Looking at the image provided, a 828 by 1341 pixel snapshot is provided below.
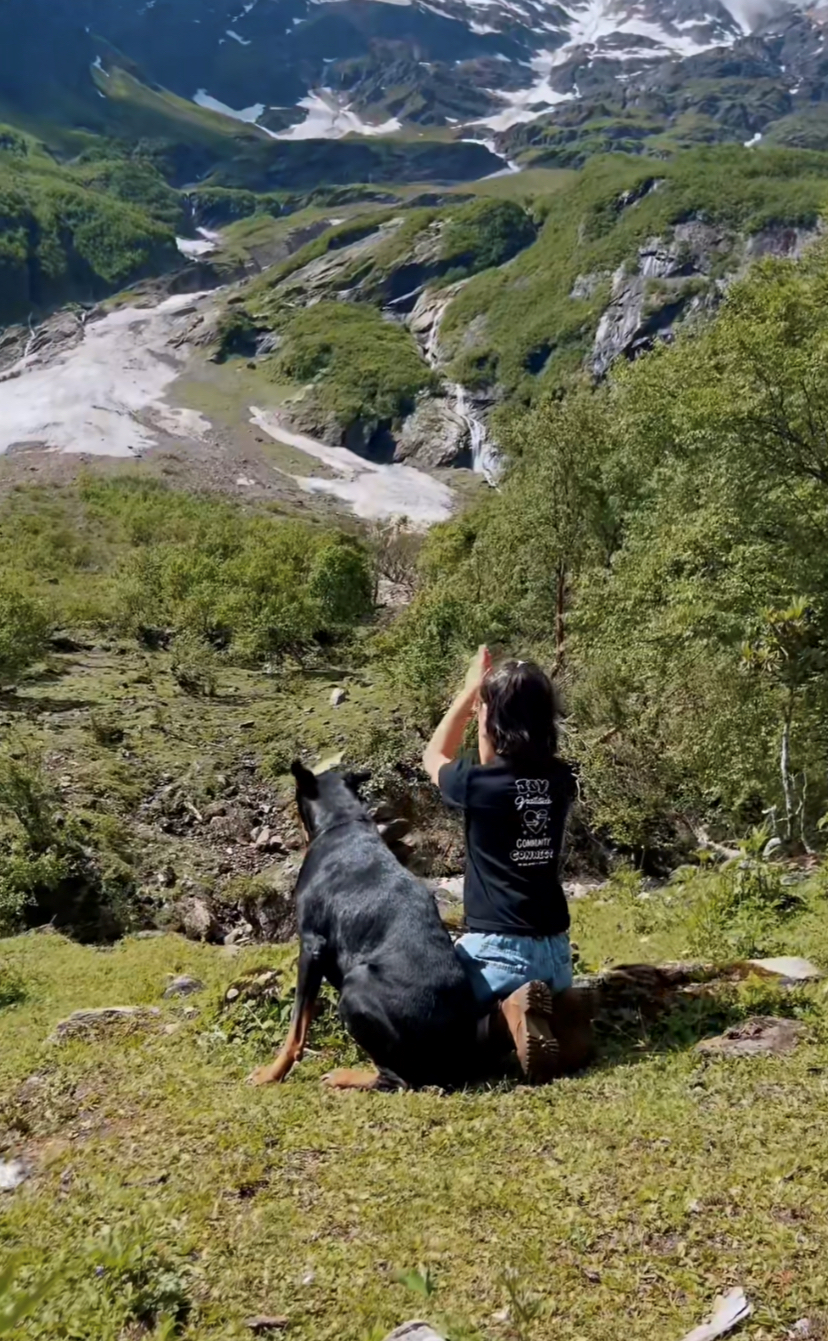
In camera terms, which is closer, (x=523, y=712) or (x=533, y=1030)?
(x=533, y=1030)

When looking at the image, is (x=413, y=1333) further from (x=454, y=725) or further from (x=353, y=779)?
(x=353, y=779)

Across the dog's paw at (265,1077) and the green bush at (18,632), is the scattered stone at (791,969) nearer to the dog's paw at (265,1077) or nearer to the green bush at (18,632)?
the dog's paw at (265,1077)

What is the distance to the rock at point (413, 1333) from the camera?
Result: 3117mm

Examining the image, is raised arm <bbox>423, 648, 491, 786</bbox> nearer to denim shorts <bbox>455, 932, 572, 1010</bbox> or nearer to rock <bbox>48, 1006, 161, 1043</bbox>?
denim shorts <bbox>455, 932, 572, 1010</bbox>

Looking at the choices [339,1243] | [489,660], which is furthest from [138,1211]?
[489,660]

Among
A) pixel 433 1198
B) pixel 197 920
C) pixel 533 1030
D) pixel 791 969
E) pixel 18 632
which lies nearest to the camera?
pixel 433 1198

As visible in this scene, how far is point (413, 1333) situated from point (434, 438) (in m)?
186

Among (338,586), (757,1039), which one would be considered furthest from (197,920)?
(338,586)

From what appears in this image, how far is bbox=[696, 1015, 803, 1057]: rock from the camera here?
5379 mm

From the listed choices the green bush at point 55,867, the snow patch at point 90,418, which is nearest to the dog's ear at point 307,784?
the green bush at point 55,867

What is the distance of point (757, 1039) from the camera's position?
5.55m

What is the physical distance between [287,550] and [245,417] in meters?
128

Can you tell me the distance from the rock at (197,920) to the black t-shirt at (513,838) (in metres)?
14.3

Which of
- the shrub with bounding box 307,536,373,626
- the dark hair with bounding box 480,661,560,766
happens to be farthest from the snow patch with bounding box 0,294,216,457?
the dark hair with bounding box 480,661,560,766
